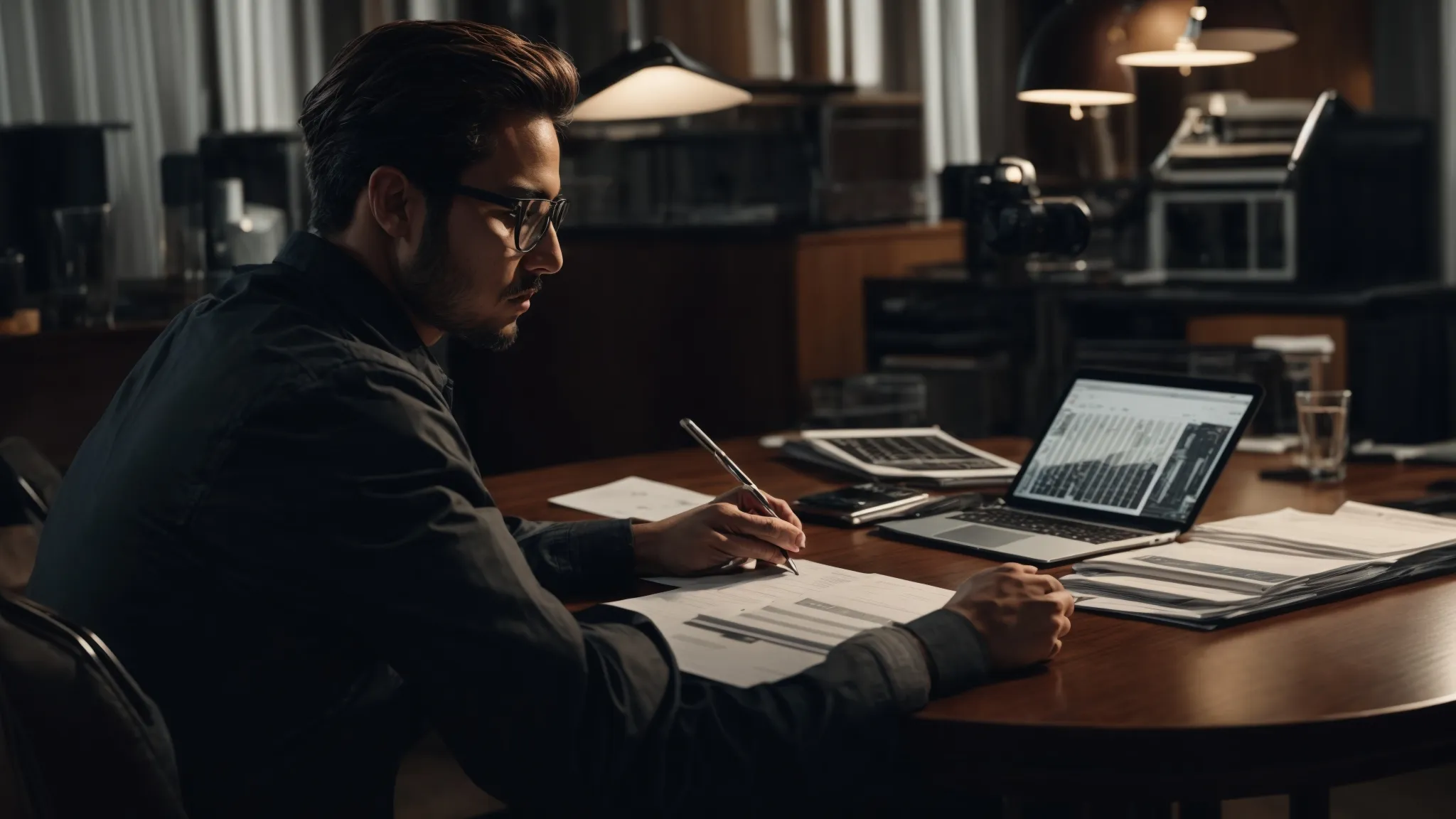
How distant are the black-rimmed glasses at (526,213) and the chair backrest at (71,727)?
20.2 inches

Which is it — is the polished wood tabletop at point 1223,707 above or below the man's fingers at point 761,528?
below

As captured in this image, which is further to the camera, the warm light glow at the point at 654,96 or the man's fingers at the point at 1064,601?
the warm light glow at the point at 654,96

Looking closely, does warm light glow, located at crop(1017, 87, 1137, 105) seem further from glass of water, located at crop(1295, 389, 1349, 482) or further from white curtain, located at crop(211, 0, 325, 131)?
white curtain, located at crop(211, 0, 325, 131)

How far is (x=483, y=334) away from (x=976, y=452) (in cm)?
94

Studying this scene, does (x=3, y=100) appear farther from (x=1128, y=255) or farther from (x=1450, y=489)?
(x=1450, y=489)

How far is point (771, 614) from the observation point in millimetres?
1434

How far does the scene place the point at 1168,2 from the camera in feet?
7.46

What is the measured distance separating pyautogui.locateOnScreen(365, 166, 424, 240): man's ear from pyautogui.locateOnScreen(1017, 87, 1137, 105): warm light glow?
1231 millimetres

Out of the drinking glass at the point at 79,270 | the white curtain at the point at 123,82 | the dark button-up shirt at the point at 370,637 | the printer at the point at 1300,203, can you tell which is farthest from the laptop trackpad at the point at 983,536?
the white curtain at the point at 123,82

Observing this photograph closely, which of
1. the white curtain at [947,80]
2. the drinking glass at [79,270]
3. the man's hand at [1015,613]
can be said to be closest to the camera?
the man's hand at [1015,613]

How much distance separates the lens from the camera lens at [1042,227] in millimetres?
2168

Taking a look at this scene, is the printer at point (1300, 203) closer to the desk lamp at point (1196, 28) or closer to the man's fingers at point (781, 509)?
the desk lamp at point (1196, 28)

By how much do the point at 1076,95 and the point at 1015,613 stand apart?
1.26 meters

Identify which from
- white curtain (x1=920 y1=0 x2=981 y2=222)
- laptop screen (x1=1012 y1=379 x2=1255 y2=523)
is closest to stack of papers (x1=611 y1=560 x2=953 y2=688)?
laptop screen (x1=1012 y1=379 x2=1255 y2=523)
